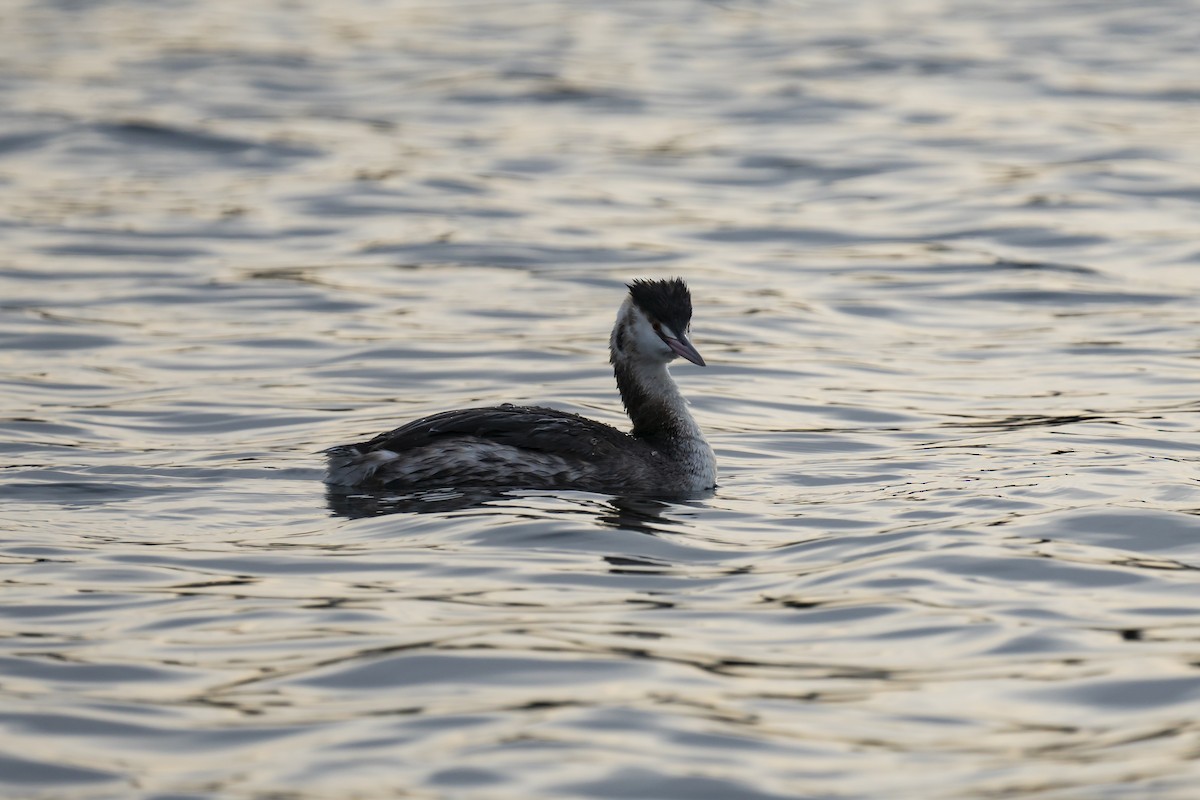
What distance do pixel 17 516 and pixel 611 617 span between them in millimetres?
3329

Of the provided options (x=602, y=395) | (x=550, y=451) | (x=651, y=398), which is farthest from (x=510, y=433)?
(x=602, y=395)

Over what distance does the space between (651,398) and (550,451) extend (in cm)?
95

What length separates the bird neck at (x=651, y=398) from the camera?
10977 millimetres

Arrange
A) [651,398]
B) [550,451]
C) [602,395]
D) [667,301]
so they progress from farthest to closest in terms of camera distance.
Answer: [602,395] < [651,398] < [667,301] < [550,451]

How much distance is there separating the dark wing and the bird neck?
0.53m

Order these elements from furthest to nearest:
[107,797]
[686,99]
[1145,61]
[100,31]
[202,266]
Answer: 1. [100,31]
2. [1145,61]
3. [686,99]
4. [202,266]
5. [107,797]

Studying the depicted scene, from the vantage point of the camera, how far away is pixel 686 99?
2402 centimetres

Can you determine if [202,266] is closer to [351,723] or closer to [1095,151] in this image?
[1095,151]

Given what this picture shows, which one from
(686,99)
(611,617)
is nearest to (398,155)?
(686,99)

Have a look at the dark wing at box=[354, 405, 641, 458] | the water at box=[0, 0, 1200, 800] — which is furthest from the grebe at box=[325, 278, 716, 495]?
the water at box=[0, 0, 1200, 800]

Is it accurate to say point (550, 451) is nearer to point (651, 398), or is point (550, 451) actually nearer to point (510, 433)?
point (510, 433)

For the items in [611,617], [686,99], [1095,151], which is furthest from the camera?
[686,99]

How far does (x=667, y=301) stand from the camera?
1068 centimetres

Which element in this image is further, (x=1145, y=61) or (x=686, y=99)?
(x=1145, y=61)
